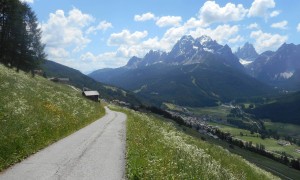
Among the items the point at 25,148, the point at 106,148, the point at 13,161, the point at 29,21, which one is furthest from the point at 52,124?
the point at 29,21

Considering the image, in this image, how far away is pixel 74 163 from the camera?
19.2 m

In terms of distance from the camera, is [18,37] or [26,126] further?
[18,37]

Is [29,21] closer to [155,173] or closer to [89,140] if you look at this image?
[89,140]

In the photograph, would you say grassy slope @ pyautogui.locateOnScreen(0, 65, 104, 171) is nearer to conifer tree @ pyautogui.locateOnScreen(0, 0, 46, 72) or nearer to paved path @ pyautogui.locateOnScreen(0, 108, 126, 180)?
paved path @ pyautogui.locateOnScreen(0, 108, 126, 180)

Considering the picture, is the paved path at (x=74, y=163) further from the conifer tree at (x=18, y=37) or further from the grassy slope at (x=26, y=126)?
the conifer tree at (x=18, y=37)

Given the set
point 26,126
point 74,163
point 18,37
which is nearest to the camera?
point 74,163

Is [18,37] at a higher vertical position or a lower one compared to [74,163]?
higher

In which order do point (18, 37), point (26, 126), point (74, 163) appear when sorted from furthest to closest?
1. point (18, 37)
2. point (26, 126)
3. point (74, 163)

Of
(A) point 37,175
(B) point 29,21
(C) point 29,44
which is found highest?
(B) point 29,21

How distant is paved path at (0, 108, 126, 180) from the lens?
650 inches

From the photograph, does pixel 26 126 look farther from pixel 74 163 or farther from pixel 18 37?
pixel 18 37

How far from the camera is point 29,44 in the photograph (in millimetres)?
90875

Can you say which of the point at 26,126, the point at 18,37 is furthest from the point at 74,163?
the point at 18,37

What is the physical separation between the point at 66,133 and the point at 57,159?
1096 cm
